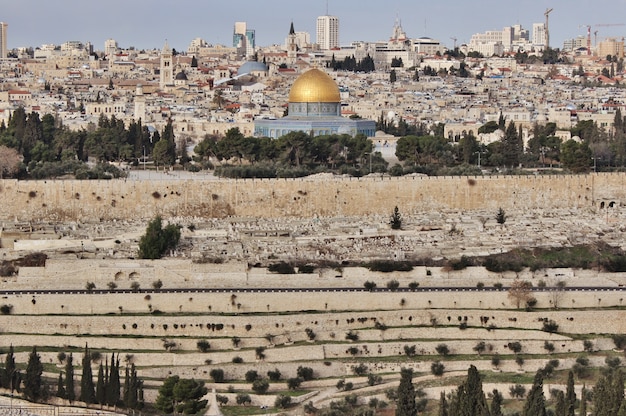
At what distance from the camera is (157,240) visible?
39.7 m

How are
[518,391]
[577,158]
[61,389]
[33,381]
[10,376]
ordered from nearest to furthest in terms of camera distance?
1. [61,389]
2. [33,381]
3. [10,376]
4. [518,391]
5. [577,158]

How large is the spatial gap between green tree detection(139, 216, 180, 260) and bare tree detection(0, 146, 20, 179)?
990 cm

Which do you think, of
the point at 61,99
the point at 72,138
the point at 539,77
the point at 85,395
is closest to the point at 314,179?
the point at 72,138

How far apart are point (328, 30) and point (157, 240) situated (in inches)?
5005

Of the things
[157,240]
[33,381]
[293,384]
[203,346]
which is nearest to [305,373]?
[293,384]

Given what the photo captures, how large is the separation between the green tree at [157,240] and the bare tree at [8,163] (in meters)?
9.90

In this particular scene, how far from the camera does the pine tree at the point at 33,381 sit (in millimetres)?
28641

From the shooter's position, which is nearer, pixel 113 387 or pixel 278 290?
pixel 113 387

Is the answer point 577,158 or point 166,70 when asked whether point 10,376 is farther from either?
point 166,70

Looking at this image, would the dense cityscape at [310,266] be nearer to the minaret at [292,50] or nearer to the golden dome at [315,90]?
the golden dome at [315,90]

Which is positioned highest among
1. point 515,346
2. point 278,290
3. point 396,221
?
point 396,221

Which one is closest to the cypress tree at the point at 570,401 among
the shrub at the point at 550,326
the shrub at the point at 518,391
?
the shrub at the point at 518,391

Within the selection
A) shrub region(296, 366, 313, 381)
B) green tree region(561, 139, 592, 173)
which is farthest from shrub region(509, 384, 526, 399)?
green tree region(561, 139, 592, 173)

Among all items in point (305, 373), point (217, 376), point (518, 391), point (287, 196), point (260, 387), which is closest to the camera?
point (518, 391)
